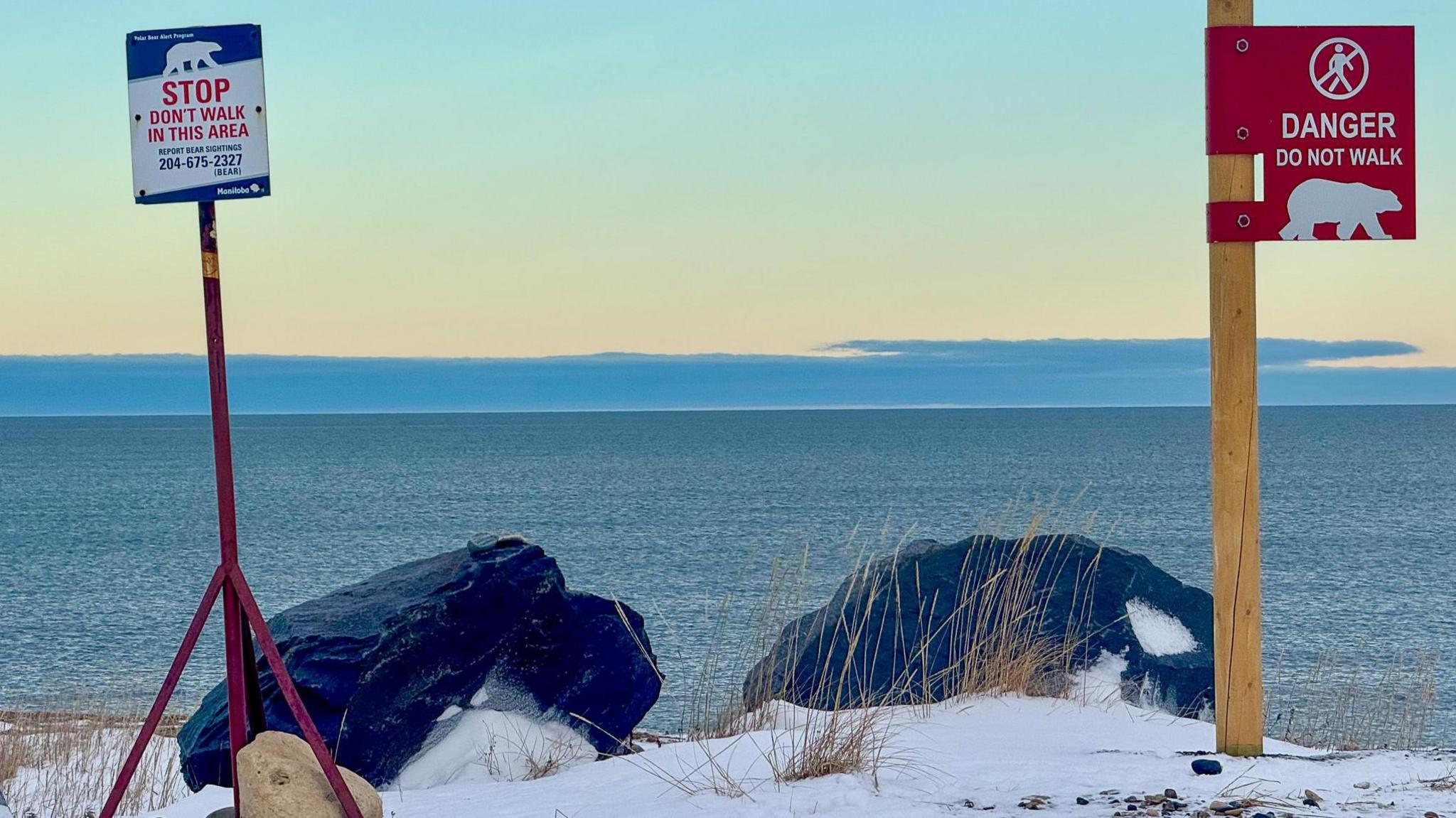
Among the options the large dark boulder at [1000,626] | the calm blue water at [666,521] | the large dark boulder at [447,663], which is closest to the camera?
the large dark boulder at [447,663]

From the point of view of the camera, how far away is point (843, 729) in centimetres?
521

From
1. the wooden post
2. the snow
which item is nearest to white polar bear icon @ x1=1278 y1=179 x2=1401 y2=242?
the wooden post

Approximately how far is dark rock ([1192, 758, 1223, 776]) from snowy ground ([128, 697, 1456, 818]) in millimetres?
28

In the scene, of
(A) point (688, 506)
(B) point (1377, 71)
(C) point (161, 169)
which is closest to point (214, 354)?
(C) point (161, 169)

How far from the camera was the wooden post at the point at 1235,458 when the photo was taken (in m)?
5.02

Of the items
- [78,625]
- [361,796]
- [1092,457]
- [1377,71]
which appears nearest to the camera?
[361,796]

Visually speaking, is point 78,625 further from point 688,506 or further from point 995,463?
point 995,463

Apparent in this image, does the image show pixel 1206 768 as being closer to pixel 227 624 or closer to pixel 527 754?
pixel 527 754

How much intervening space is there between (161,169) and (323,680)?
299 centimetres

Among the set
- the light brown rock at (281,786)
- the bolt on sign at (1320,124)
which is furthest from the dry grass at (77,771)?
the bolt on sign at (1320,124)

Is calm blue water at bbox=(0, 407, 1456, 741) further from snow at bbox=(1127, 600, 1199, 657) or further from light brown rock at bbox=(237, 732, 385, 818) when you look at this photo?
light brown rock at bbox=(237, 732, 385, 818)

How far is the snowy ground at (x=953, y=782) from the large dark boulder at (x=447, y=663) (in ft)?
1.74

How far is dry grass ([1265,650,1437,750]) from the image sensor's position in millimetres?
8047

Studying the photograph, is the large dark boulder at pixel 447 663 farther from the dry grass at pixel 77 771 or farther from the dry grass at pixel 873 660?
the dry grass at pixel 873 660
